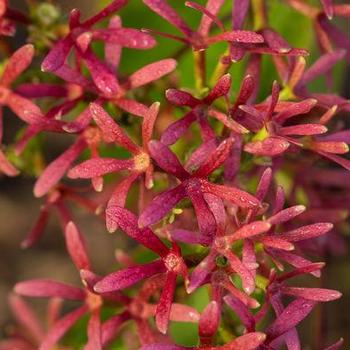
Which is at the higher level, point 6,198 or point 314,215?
point 314,215

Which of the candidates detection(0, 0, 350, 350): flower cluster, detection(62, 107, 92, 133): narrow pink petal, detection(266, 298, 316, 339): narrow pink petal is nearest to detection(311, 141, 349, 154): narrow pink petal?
detection(0, 0, 350, 350): flower cluster

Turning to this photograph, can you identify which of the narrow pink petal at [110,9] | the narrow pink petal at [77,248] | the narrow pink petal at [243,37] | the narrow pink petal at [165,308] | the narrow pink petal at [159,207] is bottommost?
the narrow pink petal at [77,248]

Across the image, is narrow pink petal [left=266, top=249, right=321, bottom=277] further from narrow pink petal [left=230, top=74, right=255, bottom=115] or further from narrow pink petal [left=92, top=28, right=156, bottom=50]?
narrow pink petal [left=92, top=28, right=156, bottom=50]

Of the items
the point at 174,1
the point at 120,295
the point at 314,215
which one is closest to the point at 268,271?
the point at 120,295

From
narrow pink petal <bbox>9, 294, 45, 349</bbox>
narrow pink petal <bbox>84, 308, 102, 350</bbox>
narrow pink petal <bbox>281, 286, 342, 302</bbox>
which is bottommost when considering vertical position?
narrow pink petal <bbox>9, 294, 45, 349</bbox>

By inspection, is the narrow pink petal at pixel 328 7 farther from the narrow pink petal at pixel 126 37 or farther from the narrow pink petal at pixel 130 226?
the narrow pink petal at pixel 130 226

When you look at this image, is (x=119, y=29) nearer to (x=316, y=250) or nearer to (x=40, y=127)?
(x=40, y=127)

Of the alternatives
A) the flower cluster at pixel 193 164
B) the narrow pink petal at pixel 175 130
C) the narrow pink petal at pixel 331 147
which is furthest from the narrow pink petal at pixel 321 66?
the narrow pink petal at pixel 175 130
